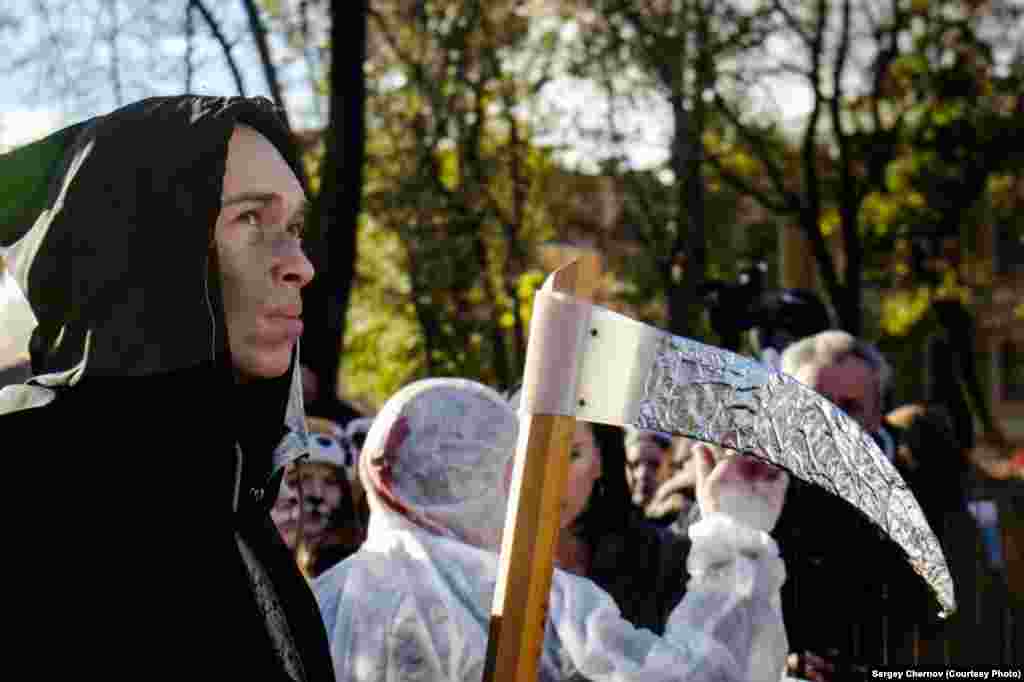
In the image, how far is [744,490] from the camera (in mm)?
2748

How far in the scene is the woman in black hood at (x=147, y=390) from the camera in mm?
1786

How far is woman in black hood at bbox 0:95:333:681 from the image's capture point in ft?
5.86

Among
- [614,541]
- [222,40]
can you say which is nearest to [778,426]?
[614,541]

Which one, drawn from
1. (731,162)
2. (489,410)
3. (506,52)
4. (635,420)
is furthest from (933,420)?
(731,162)

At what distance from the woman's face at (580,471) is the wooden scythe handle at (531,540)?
2013 mm

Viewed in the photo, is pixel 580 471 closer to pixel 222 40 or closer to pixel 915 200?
pixel 222 40

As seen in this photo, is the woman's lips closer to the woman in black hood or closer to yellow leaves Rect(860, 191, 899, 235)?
the woman in black hood

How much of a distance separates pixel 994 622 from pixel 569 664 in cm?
284

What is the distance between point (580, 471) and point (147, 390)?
90.8 inches

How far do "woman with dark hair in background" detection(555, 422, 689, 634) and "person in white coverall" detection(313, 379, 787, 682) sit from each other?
87cm

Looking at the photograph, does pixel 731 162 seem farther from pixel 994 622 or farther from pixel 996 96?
pixel 994 622

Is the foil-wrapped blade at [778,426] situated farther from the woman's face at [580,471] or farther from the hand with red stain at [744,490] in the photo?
the woman's face at [580,471]

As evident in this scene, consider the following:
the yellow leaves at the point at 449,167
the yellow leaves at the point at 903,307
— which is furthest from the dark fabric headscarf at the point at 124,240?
the yellow leaves at the point at 903,307

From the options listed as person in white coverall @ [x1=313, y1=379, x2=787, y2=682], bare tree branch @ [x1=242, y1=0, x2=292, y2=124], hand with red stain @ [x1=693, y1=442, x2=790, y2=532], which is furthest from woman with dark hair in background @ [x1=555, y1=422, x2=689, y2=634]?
bare tree branch @ [x1=242, y1=0, x2=292, y2=124]
